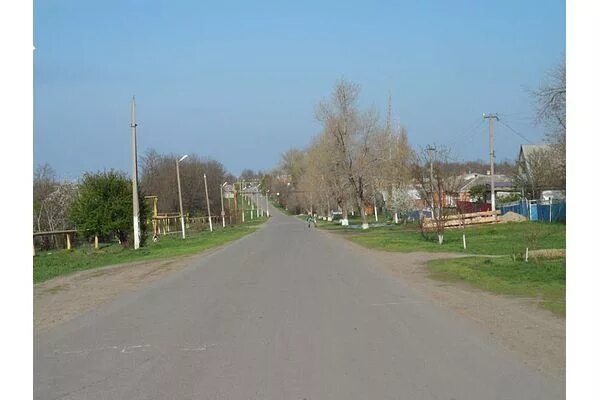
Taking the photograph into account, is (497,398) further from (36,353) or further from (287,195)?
(287,195)

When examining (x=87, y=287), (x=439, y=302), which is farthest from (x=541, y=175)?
(x=439, y=302)

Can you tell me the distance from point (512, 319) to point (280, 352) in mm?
4263

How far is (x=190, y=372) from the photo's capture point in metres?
7.36

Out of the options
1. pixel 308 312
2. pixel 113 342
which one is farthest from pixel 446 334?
pixel 113 342

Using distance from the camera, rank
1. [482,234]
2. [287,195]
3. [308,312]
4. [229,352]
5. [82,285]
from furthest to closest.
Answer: [287,195], [482,234], [82,285], [308,312], [229,352]

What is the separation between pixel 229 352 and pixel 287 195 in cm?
15441

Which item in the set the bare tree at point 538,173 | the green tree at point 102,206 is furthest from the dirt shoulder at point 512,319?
the bare tree at point 538,173

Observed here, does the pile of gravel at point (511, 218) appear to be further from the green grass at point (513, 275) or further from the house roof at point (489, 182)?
the house roof at point (489, 182)

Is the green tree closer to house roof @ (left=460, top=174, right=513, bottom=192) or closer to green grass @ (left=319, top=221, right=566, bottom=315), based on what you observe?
green grass @ (left=319, top=221, right=566, bottom=315)

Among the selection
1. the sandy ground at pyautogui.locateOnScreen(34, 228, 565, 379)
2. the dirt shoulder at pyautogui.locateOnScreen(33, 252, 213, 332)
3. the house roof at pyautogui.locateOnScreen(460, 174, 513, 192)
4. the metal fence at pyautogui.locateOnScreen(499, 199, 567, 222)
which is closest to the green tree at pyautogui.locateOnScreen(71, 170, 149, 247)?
Answer: the dirt shoulder at pyautogui.locateOnScreen(33, 252, 213, 332)

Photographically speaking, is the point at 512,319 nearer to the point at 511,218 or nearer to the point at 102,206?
the point at 102,206

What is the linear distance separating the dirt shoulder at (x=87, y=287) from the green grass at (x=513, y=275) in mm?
8308

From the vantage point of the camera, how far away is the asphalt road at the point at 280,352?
654 centimetres

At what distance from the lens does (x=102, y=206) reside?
1547 inches
